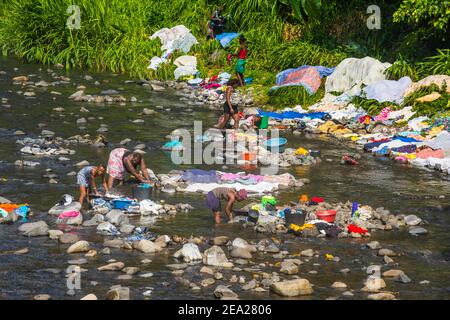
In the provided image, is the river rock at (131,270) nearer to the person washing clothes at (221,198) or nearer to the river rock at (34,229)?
the river rock at (34,229)

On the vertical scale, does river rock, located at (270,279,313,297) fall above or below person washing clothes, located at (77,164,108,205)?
below

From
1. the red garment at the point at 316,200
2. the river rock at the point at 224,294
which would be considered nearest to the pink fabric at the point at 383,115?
the red garment at the point at 316,200

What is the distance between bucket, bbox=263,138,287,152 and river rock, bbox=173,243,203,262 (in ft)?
19.9

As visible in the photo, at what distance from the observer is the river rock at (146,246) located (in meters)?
10.6

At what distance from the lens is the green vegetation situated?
19.6 meters

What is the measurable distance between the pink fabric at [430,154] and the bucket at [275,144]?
239 centimetres

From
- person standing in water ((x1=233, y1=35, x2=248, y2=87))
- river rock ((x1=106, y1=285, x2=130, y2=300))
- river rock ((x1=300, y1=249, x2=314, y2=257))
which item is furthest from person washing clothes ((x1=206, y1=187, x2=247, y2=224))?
person standing in water ((x1=233, y1=35, x2=248, y2=87))

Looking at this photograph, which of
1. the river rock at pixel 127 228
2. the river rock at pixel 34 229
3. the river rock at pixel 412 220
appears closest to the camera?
the river rock at pixel 34 229

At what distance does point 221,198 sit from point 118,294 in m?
3.36

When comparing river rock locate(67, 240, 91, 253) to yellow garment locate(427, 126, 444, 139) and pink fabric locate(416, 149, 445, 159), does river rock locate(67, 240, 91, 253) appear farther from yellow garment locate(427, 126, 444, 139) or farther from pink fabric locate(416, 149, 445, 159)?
yellow garment locate(427, 126, 444, 139)

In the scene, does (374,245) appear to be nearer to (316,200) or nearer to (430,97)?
(316,200)

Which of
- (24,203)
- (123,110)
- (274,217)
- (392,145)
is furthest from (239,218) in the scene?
(123,110)
